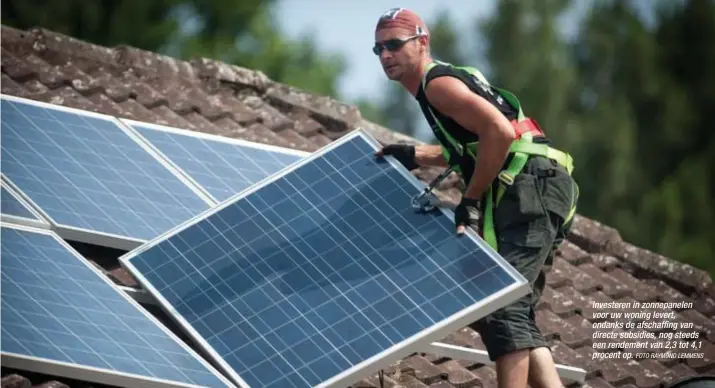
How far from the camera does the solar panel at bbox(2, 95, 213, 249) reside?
432 inches

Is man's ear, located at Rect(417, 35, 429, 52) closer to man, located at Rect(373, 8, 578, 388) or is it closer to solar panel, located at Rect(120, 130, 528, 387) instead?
man, located at Rect(373, 8, 578, 388)

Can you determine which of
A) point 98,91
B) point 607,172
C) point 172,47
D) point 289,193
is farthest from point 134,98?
point 607,172

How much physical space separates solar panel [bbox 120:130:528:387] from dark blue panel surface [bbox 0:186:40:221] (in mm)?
774

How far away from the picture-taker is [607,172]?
45625 mm

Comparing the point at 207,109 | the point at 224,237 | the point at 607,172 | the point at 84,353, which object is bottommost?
the point at 84,353

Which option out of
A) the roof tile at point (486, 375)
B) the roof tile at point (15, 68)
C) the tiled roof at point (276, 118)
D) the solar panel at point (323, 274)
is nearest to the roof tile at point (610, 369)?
the tiled roof at point (276, 118)

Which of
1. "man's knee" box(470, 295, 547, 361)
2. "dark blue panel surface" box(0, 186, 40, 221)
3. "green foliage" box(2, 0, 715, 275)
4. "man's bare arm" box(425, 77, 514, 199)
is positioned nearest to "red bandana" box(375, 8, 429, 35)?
"man's bare arm" box(425, 77, 514, 199)

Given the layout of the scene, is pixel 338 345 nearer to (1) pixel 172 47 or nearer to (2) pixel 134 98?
(2) pixel 134 98

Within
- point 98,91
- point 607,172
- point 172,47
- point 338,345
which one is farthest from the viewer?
point 607,172

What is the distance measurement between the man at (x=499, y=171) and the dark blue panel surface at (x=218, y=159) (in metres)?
1.91

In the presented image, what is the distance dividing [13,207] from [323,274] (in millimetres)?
2023

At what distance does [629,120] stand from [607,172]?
178cm

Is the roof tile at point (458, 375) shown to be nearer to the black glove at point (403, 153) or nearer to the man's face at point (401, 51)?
the black glove at point (403, 153)

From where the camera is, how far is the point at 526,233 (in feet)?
32.3
